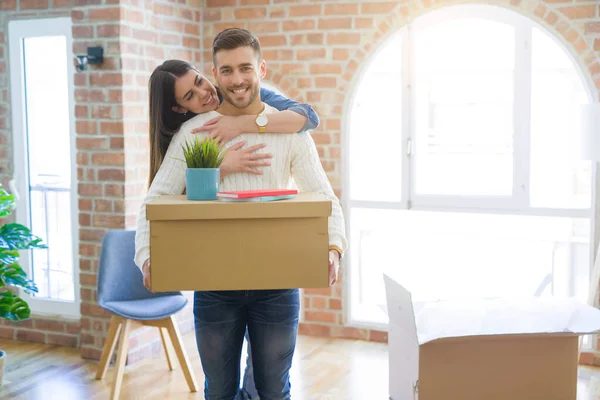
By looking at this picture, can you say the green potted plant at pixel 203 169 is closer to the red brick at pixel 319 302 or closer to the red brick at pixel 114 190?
the red brick at pixel 114 190

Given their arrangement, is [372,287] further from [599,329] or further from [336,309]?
[599,329]

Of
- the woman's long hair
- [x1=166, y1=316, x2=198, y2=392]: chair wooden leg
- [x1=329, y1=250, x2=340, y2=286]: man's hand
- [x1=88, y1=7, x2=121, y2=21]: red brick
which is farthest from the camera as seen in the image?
[x1=88, y1=7, x2=121, y2=21]: red brick

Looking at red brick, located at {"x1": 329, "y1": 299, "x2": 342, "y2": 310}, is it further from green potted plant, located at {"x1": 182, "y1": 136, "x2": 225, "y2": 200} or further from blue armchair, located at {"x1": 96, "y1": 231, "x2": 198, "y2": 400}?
green potted plant, located at {"x1": 182, "y1": 136, "x2": 225, "y2": 200}

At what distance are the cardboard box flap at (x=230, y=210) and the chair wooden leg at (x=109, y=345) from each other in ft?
6.46

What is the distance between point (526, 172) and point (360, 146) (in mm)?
1033

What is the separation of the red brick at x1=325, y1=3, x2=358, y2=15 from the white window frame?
4.96 feet

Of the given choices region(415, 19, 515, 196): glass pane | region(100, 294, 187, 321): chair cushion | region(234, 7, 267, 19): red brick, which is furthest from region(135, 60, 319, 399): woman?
region(234, 7, 267, 19): red brick

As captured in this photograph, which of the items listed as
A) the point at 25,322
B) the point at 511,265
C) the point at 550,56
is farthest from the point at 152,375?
A: the point at 550,56

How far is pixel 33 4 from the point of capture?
441cm

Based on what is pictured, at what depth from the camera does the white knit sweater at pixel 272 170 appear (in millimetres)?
2262

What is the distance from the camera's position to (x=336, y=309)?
4711mm

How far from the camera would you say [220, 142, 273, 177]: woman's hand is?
2242mm

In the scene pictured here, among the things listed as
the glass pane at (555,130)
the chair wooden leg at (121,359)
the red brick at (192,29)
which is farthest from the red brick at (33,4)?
the glass pane at (555,130)

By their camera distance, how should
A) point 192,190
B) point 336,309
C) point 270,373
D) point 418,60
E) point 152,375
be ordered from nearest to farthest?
point 192,190 → point 270,373 → point 152,375 → point 418,60 → point 336,309
